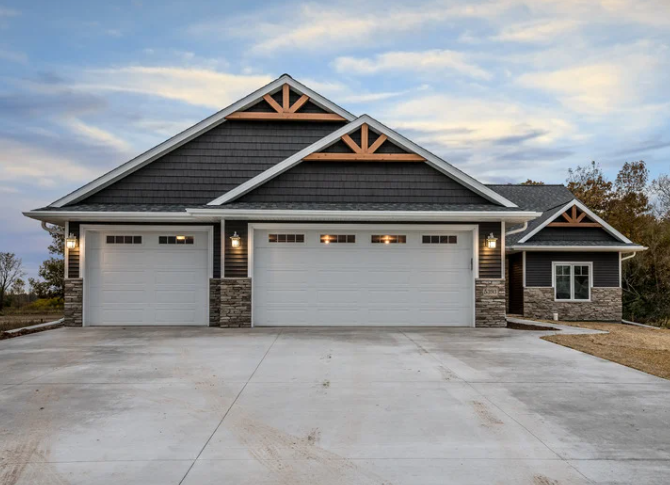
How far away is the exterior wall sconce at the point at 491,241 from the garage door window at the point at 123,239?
Answer: 905 centimetres

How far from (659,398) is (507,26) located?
12549 millimetres

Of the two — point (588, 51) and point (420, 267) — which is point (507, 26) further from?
point (420, 267)

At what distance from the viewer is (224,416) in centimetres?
527

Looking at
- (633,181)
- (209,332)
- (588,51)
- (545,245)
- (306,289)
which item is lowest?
(209,332)

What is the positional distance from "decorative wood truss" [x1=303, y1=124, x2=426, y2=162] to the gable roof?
1.92 metres

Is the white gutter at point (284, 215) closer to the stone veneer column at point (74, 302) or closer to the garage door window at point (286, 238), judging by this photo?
the garage door window at point (286, 238)

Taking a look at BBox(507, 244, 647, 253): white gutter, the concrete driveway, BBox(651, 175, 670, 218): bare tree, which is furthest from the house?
BBox(651, 175, 670, 218): bare tree

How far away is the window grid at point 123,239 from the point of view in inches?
537

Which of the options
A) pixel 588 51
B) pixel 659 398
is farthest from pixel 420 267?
pixel 588 51

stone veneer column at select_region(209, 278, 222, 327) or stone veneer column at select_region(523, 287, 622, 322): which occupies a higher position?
stone veneer column at select_region(209, 278, 222, 327)

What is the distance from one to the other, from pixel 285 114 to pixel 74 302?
24.9 feet

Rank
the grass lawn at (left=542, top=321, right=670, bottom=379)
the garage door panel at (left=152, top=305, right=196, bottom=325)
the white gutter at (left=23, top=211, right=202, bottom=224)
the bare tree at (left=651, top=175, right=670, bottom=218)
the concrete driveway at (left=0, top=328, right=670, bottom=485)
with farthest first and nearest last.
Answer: the bare tree at (left=651, top=175, right=670, bottom=218) → the garage door panel at (left=152, top=305, right=196, bottom=325) → the white gutter at (left=23, top=211, right=202, bottom=224) → the grass lawn at (left=542, top=321, right=670, bottom=379) → the concrete driveway at (left=0, top=328, right=670, bottom=485)

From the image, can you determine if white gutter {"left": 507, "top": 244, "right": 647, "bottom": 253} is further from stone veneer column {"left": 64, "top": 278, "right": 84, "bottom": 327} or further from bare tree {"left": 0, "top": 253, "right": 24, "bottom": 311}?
bare tree {"left": 0, "top": 253, "right": 24, "bottom": 311}

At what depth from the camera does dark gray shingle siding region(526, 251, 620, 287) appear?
1970 cm
